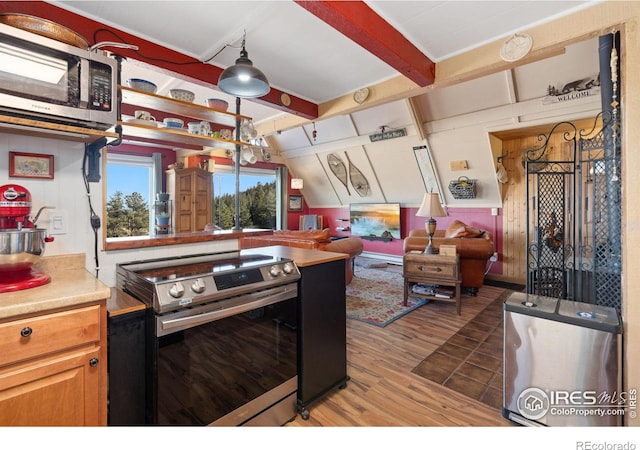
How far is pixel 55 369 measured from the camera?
114cm

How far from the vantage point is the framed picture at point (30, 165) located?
1.54 m

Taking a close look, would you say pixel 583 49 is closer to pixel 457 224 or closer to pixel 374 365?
pixel 457 224

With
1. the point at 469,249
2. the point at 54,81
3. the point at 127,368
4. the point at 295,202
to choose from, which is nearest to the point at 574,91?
the point at 469,249

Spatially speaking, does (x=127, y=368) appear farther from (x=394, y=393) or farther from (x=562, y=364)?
(x=562, y=364)

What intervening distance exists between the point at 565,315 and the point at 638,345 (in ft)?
1.07

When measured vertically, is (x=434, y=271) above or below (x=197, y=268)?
below

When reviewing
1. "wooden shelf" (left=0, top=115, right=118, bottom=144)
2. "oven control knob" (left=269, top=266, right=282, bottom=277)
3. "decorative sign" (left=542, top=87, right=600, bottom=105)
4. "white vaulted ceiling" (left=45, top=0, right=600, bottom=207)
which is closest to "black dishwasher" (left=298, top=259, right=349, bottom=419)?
"oven control knob" (left=269, top=266, right=282, bottom=277)

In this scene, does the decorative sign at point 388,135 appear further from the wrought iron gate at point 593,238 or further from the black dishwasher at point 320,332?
the black dishwasher at point 320,332

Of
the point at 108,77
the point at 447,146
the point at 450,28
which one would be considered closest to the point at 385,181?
the point at 447,146

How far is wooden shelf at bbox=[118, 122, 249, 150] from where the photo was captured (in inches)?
76.6

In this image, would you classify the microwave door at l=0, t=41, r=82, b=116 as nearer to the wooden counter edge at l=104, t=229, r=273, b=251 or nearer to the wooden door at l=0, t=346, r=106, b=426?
the wooden counter edge at l=104, t=229, r=273, b=251

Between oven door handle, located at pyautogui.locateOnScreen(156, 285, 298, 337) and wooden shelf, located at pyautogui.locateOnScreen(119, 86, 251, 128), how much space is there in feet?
4.83

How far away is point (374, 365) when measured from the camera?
2494 millimetres

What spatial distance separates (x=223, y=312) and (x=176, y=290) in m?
0.25
